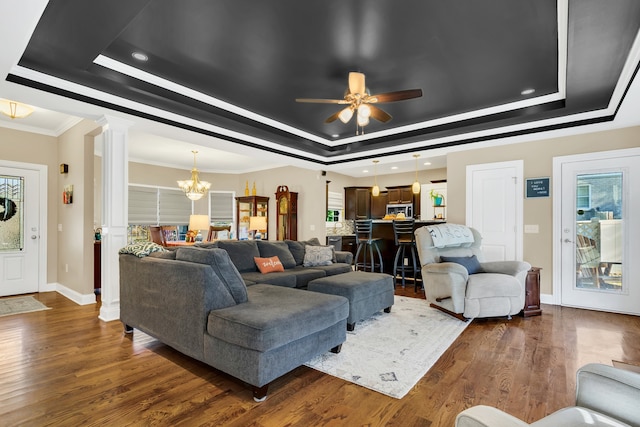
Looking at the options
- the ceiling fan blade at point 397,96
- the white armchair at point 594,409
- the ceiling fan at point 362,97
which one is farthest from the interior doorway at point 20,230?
the white armchair at point 594,409

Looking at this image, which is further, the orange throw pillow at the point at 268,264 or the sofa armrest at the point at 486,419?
the orange throw pillow at the point at 268,264

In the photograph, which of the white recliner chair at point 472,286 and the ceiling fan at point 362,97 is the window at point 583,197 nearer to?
the white recliner chair at point 472,286

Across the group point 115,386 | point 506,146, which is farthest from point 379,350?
point 506,146

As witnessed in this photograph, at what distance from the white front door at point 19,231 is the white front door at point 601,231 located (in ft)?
26.0

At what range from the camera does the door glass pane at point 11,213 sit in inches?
196

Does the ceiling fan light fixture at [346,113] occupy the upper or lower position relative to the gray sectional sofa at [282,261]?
upper

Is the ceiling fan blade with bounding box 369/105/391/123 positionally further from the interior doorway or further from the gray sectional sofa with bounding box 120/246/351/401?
the interior doorway

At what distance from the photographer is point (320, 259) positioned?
488 centimetres

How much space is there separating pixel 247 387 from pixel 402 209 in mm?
7449

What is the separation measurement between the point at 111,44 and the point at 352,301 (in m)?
3.26

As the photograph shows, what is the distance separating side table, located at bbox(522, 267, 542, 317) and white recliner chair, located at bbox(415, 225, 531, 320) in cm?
12

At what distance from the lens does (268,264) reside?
4352 mm

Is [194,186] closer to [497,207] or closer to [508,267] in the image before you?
[497,207]

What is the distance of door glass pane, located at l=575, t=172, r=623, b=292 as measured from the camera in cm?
419
